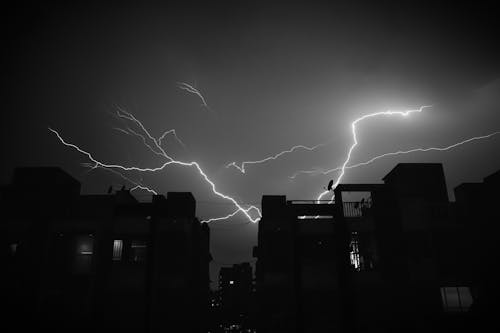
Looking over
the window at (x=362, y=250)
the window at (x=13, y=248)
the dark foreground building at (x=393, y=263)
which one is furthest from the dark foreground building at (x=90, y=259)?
the window at (x=362, y=250)

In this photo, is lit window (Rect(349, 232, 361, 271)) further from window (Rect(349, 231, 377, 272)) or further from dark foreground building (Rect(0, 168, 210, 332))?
dark foreground building (Rect(0, 168, 210, 332))

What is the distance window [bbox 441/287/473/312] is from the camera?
19.5m

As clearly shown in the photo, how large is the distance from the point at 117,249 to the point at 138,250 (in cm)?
128

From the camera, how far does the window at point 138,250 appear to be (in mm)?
22578

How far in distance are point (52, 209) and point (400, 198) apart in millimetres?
21680

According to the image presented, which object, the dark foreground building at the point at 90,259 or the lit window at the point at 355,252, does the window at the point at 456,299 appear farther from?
the dark foreground building at the point at 90,259

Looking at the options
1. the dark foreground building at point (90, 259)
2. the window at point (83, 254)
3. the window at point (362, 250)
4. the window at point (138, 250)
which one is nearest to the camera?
the dark foreground building at point (90, 259)

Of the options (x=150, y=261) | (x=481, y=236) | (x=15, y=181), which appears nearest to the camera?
A: (x=481, y=236)

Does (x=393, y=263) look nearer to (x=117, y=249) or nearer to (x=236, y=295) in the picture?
(x=117, y=249)

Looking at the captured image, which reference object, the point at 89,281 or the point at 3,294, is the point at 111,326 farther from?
the point at 3,294

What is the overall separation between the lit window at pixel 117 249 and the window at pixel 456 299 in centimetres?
1916

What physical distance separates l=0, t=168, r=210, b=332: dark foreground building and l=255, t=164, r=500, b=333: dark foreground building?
6.18 m

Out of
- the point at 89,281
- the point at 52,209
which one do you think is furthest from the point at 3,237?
the point at 89,281

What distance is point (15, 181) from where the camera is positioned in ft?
76.9
